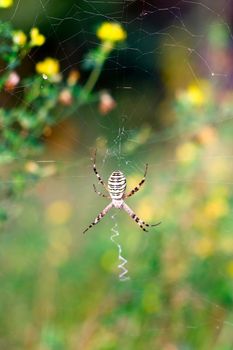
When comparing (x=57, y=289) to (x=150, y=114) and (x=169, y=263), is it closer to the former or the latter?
(x=169, y=263)

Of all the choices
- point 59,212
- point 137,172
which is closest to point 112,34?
point 137,172

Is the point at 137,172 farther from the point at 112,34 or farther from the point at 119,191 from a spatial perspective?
the point at 112,34

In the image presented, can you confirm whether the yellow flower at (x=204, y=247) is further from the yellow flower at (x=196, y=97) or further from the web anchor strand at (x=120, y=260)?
the yellow flower at (x=196, y=97)

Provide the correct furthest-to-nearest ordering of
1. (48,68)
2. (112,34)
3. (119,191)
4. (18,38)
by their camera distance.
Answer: (119,191), (112,34), (48,68), (18,38)

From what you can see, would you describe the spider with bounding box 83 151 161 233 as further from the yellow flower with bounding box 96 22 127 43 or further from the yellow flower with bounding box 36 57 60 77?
the yellow flower with bounding box 96 22 127 43

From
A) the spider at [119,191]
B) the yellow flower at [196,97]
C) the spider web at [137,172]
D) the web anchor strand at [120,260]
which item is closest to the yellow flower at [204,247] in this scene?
the spider web at [137,172]

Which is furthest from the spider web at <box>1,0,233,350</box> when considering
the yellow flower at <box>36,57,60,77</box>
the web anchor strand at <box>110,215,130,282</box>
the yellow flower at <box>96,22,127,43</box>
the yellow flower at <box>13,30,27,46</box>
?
the yellow flower at <box>96,22,127,43</box>
